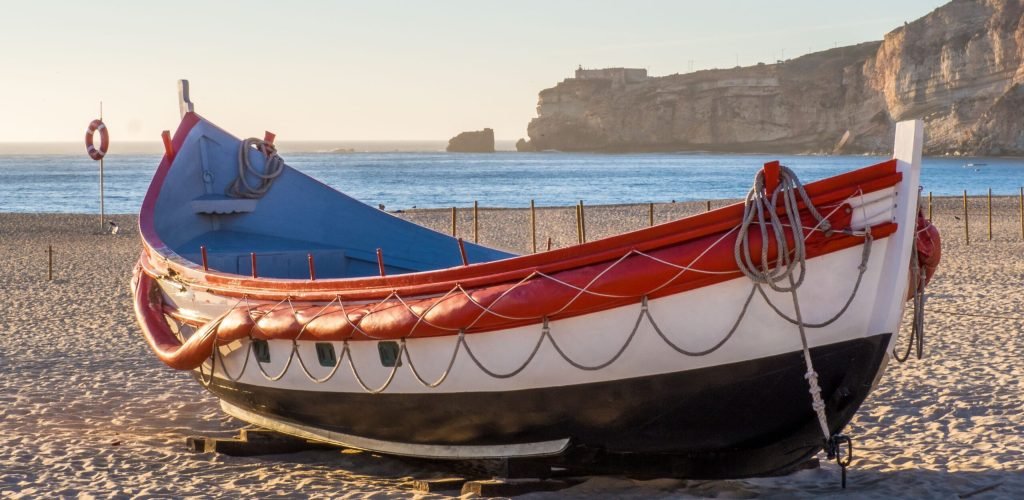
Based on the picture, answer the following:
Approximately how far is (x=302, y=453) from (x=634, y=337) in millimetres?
2779

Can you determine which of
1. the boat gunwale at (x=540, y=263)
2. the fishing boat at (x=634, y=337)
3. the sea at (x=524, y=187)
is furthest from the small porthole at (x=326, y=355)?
the sea at (x=524, y=187)

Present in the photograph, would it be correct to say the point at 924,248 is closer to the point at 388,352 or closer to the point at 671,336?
the point at 671,336

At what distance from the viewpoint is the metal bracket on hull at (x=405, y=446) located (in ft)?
19.1

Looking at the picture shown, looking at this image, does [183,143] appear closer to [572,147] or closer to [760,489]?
[760,489]

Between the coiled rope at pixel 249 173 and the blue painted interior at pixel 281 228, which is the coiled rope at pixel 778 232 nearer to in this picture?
the blue painted interior at pixel 281 228

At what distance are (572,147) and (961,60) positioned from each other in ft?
250

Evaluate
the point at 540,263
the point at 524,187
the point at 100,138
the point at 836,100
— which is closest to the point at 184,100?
the point at 540,263

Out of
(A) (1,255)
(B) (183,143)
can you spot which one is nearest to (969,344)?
(B) (183,143)

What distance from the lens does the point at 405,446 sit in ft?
20.9

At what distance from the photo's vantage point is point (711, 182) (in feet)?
254

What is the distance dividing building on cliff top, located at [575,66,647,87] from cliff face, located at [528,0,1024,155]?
40cm

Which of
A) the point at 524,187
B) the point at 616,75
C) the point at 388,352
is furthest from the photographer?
the point at 616,75

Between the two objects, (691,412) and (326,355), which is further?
(326,355)

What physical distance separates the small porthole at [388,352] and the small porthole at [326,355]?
346 mm
